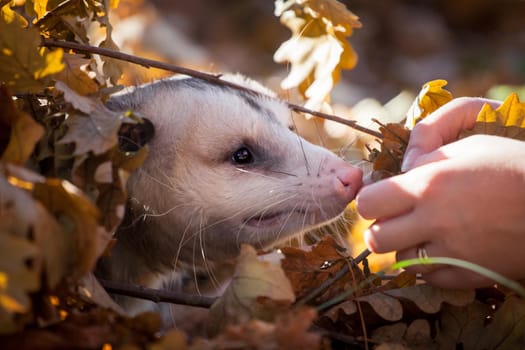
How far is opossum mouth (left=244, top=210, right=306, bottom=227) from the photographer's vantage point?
1.37 meters

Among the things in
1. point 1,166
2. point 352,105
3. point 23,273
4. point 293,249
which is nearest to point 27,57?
point 1,166

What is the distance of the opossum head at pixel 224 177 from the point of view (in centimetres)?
137

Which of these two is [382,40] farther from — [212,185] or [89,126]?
[89,126]

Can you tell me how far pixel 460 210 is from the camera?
3.27ft

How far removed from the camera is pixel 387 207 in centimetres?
103

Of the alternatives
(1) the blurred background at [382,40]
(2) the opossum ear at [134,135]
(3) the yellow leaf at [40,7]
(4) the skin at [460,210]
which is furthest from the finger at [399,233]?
(1) the blurred background at [382,40]

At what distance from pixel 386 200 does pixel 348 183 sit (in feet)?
0.92

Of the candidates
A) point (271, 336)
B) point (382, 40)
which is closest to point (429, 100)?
point (271, 336)

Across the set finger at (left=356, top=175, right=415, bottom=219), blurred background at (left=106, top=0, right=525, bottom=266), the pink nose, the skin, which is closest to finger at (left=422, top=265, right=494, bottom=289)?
the skin

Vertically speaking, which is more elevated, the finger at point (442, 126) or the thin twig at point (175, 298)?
the finger at point (442, 126)

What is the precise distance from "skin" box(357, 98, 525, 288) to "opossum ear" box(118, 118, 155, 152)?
1.67 feet

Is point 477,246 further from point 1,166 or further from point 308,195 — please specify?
point 1,166

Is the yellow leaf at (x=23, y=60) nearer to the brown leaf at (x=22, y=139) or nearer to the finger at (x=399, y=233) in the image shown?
the brown leaf at (x=22, y=139)

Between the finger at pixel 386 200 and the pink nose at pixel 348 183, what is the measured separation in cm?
24
